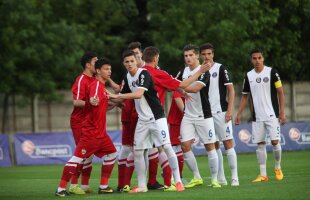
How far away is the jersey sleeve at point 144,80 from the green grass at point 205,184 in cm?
193

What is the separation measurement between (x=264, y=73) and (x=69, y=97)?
20.4 m

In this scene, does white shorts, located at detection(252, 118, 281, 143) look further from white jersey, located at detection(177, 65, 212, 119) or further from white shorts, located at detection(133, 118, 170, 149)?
white shorts, located at detection(133, 118, 170, 149)

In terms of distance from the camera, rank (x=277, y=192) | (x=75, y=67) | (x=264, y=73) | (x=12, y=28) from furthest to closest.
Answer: (x=75, y=67)
(x=12, y=28)
(x=264, y=73)
(x=277, y=192)

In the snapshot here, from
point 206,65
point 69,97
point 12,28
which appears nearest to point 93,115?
point 206,65

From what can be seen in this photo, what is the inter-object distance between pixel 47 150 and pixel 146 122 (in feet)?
46.1

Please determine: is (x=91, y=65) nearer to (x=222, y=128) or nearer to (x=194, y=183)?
(x=222, y=128)

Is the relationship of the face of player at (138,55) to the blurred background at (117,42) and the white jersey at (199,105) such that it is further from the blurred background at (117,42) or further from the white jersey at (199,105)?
the blurred background at (117,42)

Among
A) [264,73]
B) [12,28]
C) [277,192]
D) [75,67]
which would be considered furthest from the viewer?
[75,67]

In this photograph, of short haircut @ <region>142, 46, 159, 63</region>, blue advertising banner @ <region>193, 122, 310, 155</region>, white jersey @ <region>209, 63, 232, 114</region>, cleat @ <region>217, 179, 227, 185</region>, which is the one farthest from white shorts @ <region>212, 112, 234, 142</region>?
blue advertising banner @ <region>193, 122, 310, 155</region>

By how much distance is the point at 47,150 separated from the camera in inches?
1124

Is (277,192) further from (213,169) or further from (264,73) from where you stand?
(264,73)

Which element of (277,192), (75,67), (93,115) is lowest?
(277,192)

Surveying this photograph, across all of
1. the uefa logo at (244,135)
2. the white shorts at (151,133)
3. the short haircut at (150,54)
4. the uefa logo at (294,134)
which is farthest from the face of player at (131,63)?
the uefa logo at (294,134)

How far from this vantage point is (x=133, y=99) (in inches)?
599
